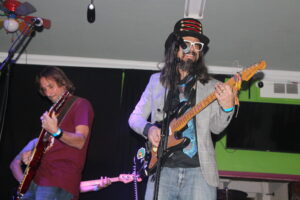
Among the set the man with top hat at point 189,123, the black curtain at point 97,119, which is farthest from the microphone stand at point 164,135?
the black curtain at point 97,119

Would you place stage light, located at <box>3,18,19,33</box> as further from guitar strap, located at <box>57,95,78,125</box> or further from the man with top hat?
the man with top hat

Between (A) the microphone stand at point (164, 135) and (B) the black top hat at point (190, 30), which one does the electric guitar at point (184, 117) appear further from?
(B) the black top hat at point (190, 30)

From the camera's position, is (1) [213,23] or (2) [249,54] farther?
(2) [249,54]

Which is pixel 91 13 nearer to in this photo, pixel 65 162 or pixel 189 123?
pixel 65 162

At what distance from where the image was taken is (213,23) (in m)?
4.86

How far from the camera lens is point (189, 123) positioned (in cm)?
253

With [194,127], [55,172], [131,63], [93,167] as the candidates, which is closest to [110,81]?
[131,63]

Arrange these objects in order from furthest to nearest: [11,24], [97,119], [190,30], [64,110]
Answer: [97,119], [11,24], [64,110], [190,30]

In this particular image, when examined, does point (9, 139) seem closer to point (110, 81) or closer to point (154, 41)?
point (110, 81)

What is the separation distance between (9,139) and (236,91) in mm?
4289

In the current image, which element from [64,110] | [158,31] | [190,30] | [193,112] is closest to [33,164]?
[64,110]

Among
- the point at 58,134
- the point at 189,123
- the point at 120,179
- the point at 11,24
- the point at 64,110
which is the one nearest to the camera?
the point at 189,123

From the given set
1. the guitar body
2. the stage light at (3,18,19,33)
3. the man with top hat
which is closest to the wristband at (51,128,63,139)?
the man with top hat

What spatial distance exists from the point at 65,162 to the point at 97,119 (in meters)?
2.83
